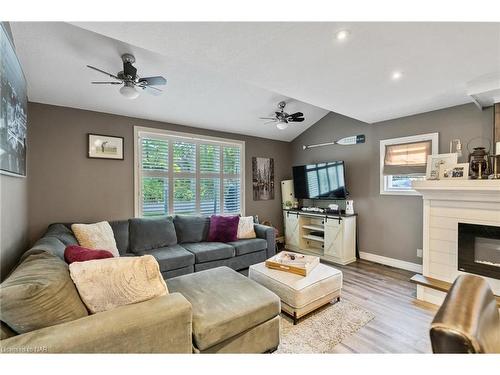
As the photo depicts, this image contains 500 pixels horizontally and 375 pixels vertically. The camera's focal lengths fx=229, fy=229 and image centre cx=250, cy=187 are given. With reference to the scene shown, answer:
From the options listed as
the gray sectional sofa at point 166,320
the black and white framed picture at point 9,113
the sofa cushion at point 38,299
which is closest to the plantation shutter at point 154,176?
the gray sectional sofa at point 166,320

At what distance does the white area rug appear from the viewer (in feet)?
6.07

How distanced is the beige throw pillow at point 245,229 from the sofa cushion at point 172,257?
97 cm

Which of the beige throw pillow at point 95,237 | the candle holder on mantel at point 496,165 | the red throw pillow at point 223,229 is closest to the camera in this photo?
the candle holder on mantel at point 496,165

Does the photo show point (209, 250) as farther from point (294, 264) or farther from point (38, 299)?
point (38, 299)

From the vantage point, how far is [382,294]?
2.76 metres

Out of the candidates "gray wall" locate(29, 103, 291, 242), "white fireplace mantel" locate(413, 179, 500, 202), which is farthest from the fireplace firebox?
"gray wall" locate(29, 103, 291, 242)

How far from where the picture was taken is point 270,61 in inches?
80.0

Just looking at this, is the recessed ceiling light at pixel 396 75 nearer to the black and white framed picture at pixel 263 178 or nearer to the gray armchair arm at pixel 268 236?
the gray armchair arm at pixel 268 236

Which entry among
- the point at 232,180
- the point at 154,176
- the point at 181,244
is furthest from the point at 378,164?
the point at 154,176

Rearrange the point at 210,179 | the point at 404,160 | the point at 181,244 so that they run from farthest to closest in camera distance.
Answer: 1. the point at 210,179
2. the point at 404,160
3. the point at 181,244

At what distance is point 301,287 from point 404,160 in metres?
2.74

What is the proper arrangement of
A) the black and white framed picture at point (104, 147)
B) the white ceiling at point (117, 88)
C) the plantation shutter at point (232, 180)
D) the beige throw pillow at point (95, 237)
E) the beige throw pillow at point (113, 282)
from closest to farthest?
the beige throw pillow at point (113, 282) → the white ceiling at point (117, 88) → the beige throw pillow at point (95, 237) → the black and white framed picture at point (104, 147) → the plantation shutter at point (232, 180)

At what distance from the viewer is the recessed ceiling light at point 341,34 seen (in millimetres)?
1637
